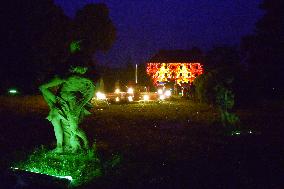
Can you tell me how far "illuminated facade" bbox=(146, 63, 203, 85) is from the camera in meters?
69.6

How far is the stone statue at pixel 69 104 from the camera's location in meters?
9.05

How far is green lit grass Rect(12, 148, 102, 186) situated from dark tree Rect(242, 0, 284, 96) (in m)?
26.1

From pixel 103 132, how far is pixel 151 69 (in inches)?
2225

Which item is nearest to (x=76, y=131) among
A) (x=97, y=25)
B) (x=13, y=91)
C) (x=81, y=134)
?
(x=81, y=134)

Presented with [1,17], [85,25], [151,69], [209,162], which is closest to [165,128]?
[209,162]

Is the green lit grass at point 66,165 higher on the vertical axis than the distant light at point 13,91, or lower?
lower

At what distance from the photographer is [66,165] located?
8750 millimetres

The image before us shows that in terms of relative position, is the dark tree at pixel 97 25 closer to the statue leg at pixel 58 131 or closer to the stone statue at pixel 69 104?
the stone statue at pixel 69 104

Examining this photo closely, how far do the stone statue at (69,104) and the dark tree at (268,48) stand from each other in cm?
2586

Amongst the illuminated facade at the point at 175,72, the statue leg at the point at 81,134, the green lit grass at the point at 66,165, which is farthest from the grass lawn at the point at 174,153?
the illuminated facade at the point at 175,72

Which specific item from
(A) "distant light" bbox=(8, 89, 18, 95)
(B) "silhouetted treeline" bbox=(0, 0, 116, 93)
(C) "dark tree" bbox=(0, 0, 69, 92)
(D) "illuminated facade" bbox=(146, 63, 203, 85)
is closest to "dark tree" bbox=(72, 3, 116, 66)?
(B) "silhouetted treeline" bbox=(0, 0, 116, 93)

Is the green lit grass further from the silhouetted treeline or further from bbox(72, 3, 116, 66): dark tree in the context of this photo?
bbox(72, 3, 116, 66): dark tree

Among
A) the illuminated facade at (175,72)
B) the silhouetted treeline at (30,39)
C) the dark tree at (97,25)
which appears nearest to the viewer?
A: the silhouetted treeline at (30,39)

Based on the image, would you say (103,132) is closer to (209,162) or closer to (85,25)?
(209,162)
